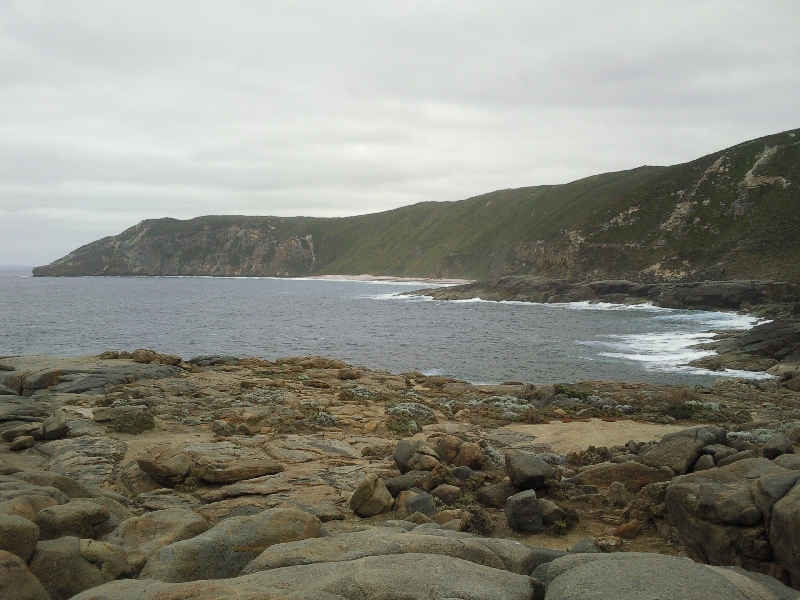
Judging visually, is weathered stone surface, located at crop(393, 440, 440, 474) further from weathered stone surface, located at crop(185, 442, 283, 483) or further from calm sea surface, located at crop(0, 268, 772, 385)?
calm sea surface, located at crop(0, 268, 772, 385)

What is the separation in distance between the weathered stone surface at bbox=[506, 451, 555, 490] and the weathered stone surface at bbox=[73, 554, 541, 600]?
602 cm

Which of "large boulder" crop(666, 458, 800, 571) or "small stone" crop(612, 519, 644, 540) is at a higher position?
"large boulder" crop(666, 458, 800, 571)

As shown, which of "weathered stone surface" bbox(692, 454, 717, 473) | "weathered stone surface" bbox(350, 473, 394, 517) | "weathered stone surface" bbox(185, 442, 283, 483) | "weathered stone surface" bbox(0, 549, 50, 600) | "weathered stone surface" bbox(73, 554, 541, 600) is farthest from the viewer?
"weathered stone surface" bbox(185, 442, 283, 483)

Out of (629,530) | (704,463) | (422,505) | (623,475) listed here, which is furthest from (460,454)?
(704,463)

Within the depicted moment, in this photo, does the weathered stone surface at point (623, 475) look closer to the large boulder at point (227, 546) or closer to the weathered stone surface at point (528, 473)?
the weathered stone surface at point (528, 473)

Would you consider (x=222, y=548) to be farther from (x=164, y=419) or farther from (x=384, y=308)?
(x=384, y=308)

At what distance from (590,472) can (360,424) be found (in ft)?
26.9

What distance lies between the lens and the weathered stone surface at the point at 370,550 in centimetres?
635

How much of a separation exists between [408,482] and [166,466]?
5.06 metres

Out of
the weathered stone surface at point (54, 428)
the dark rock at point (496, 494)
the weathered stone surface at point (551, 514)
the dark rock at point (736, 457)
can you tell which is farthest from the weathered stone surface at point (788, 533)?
the weathered stone surface at point (54, 428)

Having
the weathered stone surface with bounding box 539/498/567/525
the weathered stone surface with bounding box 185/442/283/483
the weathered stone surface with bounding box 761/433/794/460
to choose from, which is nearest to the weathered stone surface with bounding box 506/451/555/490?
the weathered stone surface with bounding box 539/498/567/525

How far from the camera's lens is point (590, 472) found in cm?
1266

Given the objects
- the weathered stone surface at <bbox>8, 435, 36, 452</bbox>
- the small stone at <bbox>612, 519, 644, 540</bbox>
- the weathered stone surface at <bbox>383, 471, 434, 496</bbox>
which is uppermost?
the weathered stone surface at <bbox>8, 435, 36, 452</bbox>

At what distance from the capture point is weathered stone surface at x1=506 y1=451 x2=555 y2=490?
1159 centimetres
